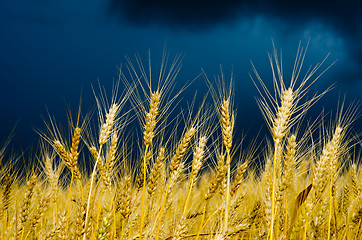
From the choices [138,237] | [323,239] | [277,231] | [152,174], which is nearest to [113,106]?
[152,174]

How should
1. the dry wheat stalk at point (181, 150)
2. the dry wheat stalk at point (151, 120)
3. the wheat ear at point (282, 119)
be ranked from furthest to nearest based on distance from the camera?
the dry wheat stalk at point (181, 150) < the dry wheat stalk at point (151, 120) < the wheat ear at point (282, 119)

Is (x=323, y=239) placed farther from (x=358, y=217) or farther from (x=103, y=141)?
(x=103, y=141)

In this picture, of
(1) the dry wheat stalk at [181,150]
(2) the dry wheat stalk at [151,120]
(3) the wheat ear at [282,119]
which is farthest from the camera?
(1) the dry wheat stalk at [181,150]

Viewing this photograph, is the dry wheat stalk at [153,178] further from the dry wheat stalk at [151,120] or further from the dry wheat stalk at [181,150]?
the dry wheat stalk at [151,120]

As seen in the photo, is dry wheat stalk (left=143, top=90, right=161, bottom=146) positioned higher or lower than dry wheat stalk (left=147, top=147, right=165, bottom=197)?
higher

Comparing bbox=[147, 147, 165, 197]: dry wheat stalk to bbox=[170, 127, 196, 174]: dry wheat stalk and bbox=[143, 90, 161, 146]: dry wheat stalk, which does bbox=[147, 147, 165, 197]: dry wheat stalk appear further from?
bbox=[143, 90, 161, 146]: dry wheat stalk

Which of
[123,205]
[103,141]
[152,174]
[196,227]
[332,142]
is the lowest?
[196,227]

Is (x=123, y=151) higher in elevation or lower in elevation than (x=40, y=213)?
higher

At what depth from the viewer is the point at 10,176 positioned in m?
2.85

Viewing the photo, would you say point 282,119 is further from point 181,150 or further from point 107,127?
point 107,127

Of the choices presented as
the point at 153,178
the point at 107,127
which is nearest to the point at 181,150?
the point at 153,178

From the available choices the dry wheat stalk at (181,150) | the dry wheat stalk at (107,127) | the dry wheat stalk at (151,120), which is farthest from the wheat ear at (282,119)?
the dry wheat stalk at (107,127)

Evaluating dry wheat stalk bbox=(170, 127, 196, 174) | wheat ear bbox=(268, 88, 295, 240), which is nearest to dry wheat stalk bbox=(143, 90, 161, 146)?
dry wheat stalk bbox=(170, 127, 196, 174)

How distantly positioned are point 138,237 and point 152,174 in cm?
45
